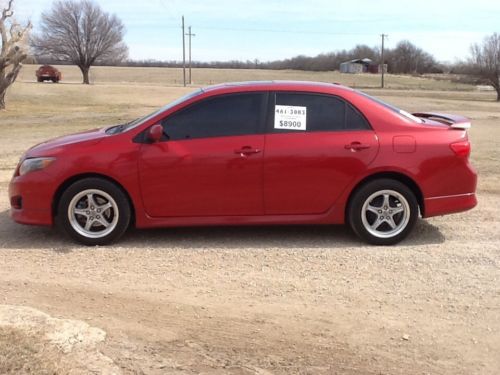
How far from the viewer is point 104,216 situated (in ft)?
18.4

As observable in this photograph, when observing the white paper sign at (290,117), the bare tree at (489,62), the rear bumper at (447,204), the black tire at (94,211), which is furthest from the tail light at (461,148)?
the bare tree at (489,62)

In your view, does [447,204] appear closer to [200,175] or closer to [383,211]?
[383,211]

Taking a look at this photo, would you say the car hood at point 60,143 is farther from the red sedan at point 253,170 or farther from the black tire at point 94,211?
the black tire at point 94,211

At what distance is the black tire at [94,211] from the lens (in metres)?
5.51

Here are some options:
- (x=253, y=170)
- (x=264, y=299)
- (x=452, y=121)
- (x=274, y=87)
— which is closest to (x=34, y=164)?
(x=253, y=170)

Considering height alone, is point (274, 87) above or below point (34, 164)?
above

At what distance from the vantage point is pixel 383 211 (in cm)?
566

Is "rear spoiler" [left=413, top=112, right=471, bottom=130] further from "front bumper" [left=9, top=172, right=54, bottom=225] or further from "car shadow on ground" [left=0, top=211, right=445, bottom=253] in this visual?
"front bumper" [left=9, top=172, right=54, bottom=225]

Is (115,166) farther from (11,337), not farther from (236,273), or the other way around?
(11,337)

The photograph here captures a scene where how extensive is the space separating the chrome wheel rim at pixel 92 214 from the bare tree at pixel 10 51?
25.3 meters

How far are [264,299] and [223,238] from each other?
164 cm

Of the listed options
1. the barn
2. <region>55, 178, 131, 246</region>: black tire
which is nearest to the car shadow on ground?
<region>55, 178, 131, 246</region>: black tire

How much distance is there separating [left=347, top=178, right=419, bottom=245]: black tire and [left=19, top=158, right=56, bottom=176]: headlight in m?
2.98

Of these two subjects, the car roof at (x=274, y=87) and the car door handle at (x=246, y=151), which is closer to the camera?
the car door handle at (x=246, y=151)
